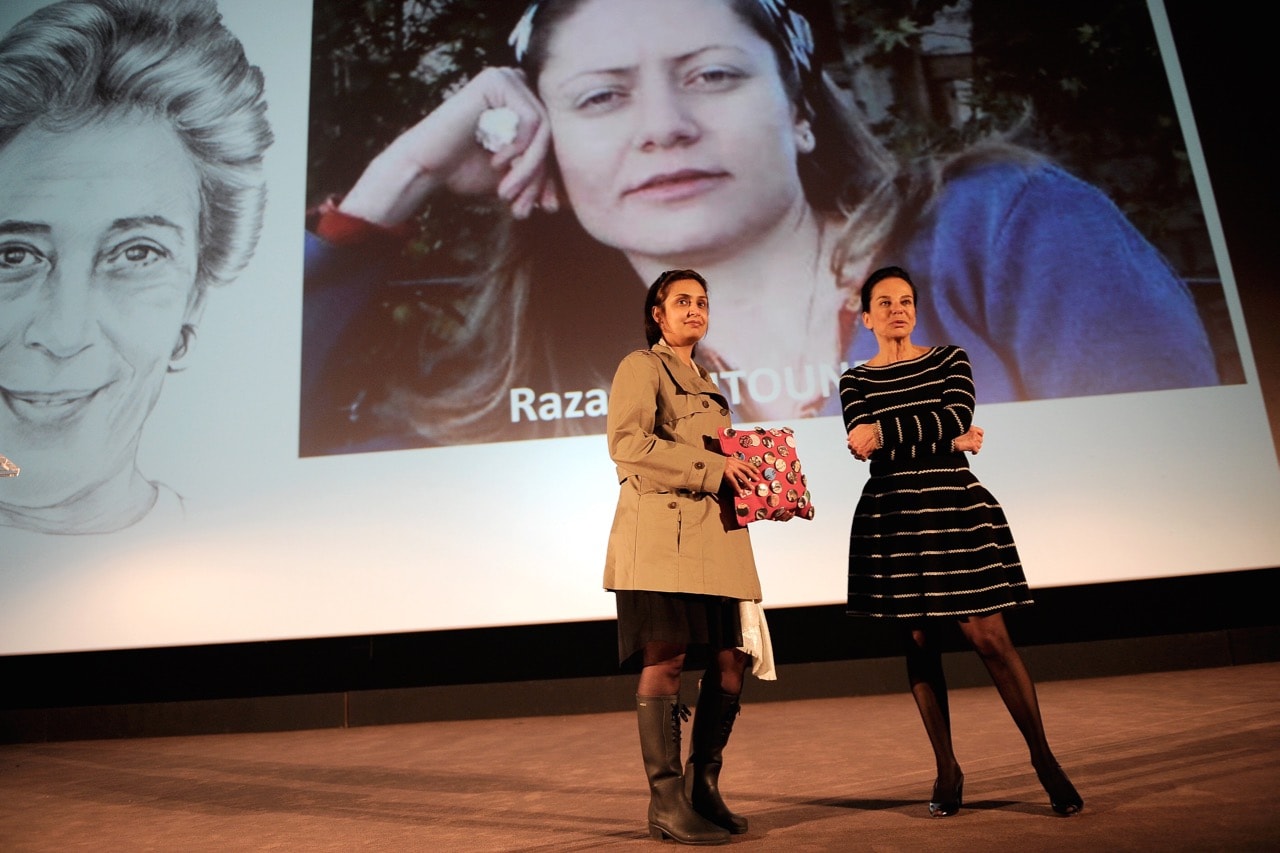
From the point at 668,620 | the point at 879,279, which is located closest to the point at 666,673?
the point at 668,620

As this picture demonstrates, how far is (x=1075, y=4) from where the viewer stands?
393 cm

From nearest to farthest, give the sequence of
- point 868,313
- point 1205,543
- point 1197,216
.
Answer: point 868,313 < point 1205,543 < point 1197,216

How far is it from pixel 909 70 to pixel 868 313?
2.23 m

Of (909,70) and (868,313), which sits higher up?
(909,70)

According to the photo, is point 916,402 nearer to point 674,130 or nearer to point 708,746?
point 708,746

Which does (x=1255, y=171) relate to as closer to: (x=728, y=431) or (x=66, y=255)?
(x=728, y=431)

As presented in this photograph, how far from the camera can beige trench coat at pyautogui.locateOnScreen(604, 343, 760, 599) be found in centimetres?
183

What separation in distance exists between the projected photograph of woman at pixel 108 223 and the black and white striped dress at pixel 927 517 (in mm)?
2914

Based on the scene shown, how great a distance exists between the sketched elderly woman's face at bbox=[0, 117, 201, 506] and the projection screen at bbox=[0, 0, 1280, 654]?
0.01m

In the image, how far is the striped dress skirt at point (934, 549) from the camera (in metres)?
1.87

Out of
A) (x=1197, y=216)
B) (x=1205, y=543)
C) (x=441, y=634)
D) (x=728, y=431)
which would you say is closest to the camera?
(x=728, y=431)

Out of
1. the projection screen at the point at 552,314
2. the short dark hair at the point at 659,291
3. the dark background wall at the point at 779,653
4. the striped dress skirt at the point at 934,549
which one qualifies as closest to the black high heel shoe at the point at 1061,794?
the striped dress skirt at the point at 934,549

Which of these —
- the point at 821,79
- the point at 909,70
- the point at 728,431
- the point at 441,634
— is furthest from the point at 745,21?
the point at 441,634

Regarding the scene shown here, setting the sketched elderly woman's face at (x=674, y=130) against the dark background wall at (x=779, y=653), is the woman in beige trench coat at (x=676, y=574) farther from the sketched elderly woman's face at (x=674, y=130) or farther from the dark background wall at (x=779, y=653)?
the dark background wall at (x=779, y=653)
